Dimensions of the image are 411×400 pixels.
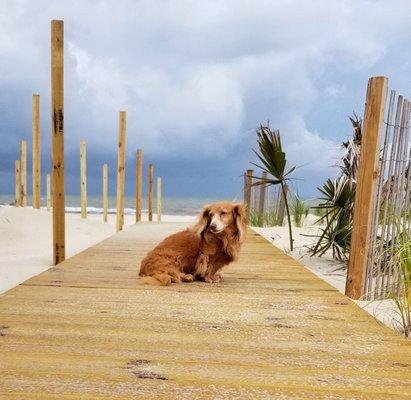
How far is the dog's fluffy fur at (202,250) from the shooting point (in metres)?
3.13

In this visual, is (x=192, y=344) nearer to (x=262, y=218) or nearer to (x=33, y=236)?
(x=33, y=236)

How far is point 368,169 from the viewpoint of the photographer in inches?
152

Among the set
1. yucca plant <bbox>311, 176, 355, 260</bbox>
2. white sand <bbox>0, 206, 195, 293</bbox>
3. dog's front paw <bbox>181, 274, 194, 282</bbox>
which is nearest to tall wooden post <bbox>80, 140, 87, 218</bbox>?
white sand <bbox>0, 206, 195, 293</bbox>

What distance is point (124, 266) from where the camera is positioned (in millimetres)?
4012

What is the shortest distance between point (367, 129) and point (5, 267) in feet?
17.4

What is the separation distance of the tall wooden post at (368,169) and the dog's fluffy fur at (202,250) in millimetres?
1229

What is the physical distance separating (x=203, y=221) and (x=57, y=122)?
2.81 metres

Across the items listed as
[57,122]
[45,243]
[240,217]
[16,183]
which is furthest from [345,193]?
[16,183]

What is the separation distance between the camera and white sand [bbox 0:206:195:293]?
24.1 feet

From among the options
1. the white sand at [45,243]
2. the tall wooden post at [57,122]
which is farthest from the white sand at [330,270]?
the tall wooden post at [57,122]

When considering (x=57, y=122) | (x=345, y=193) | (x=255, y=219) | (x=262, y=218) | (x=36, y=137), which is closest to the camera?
(x=57, y=122)

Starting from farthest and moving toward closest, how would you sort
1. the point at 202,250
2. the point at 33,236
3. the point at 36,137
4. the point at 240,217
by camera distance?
1. the point at 36,137
2. the point at 33,236
3. the point at 202,250
4. the point at 240,217

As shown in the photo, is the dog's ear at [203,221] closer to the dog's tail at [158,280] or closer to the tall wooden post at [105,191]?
the dog's tail at [158,280]

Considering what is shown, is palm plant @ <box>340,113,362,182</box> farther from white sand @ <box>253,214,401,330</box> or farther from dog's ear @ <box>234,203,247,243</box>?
dog's ear @ <box>234,203,247,243</box>
